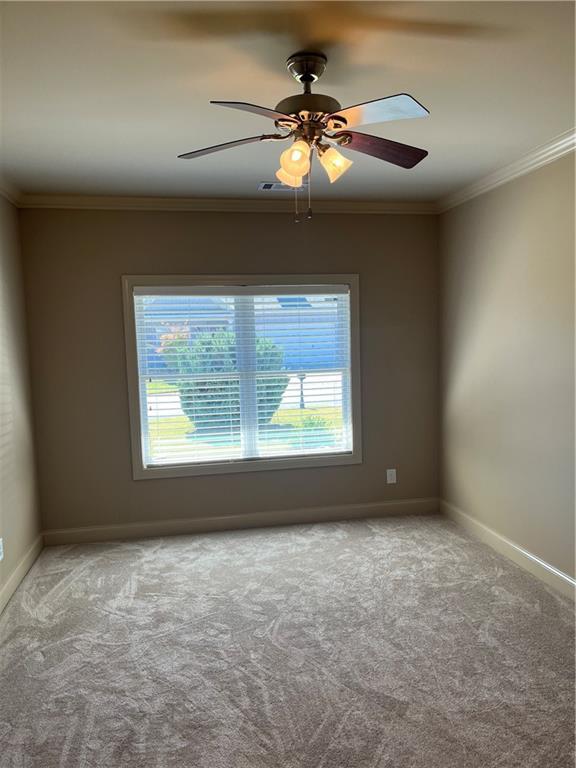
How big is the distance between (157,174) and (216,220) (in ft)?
2.48

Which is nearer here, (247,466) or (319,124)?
(319,124)

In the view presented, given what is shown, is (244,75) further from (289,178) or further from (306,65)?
(289,178)

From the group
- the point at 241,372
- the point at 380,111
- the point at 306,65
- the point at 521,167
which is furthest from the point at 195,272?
the point at 380,111

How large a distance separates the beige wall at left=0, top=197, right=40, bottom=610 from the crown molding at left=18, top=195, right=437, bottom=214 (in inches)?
11.3

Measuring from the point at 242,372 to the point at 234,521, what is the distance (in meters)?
1.16

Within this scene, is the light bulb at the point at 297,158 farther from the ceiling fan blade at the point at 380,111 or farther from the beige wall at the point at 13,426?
the beige wall at the point at 13,426

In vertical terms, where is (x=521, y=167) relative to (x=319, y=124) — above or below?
above

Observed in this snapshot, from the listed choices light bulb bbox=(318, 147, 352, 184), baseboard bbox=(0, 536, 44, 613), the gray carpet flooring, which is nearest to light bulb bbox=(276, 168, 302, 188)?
light bulb bbox=(318, 147, 352, 184)

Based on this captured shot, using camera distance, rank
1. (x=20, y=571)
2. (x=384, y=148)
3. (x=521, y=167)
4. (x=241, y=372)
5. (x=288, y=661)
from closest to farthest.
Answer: (x=384, y=148) < (x=288, y=661) < (x=521, y=167) < (x=20, y=571) < (x=241, y=372)

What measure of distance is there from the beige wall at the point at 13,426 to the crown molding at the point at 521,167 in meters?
3.09

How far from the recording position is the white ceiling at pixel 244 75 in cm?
162

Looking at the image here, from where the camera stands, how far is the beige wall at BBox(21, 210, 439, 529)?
370 centimetres

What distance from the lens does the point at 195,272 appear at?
12.6 ft

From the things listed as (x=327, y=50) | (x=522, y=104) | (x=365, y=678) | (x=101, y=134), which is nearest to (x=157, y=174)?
(x=101, y=134)
